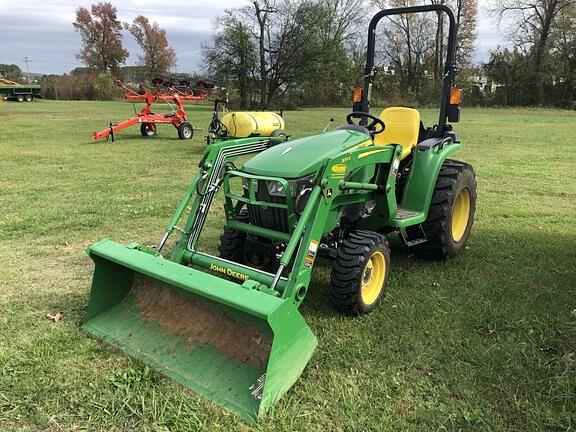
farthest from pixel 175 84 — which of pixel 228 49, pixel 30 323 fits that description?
pixel 228 49

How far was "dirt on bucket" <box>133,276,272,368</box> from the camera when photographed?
2.76 m

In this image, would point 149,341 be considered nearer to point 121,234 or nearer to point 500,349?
point 500,349

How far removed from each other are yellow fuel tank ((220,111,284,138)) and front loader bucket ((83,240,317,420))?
7.98 metres

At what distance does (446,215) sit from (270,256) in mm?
1589

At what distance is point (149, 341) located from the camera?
3.00 meters

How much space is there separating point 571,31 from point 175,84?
33.1 m

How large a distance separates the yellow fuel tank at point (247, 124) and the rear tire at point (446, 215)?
6.83 metres

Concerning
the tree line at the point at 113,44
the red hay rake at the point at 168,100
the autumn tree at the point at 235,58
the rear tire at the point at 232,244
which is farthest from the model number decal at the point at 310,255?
the tree line at the point at 113,44

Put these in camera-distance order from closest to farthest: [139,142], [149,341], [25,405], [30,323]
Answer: [25,405] → [149,341] → [30,323] → [139,142]

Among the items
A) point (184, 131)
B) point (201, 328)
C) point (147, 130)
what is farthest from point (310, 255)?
point (147, 130)

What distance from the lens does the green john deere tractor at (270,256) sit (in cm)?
264

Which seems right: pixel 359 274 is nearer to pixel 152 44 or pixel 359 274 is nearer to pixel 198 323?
pixel 198 323

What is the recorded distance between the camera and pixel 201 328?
2.96 metres

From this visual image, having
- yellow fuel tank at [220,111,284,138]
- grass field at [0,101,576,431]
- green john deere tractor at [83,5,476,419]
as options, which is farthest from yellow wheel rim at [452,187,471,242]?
yellow fuel tank at [220,111,284,138]
